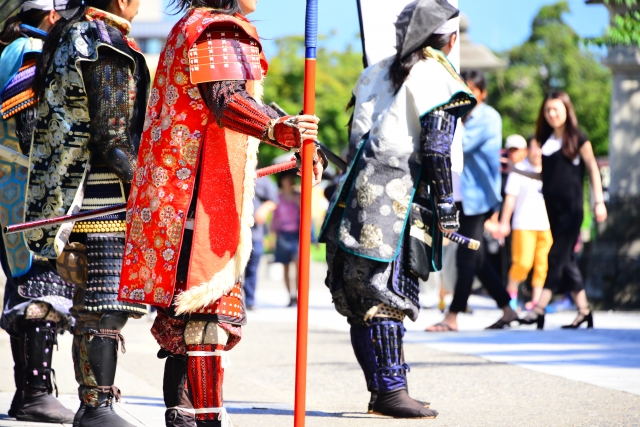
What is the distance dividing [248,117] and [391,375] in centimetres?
185

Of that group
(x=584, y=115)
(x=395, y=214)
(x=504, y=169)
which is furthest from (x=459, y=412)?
(x=584, y=115)

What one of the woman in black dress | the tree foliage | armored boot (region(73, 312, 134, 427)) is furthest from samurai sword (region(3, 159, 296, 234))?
the tree foliage

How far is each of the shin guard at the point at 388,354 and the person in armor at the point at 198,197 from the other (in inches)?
48.7

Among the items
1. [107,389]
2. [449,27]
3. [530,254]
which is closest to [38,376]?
[107,389]

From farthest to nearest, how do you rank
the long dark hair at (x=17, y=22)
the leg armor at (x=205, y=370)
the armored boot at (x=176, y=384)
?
the long dark hair at (x=17, y=22), the armored boot at (x=176, y=384), the leg armor at (x=205, y=370)

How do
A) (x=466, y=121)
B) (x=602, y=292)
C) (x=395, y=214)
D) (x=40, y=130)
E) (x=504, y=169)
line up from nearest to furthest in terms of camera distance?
(x=40, y=130) → (x=395, y=214) → (x=466, y=121) → (x=504, y=169) → (x=602, y=292)

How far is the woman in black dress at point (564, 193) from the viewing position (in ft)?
27.7

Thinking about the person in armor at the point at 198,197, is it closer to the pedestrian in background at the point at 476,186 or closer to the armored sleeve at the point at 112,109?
the armored sleeve at the point at 112,109

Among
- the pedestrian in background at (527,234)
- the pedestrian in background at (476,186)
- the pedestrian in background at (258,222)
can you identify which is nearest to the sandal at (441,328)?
the pedestrian in background at (476,186)

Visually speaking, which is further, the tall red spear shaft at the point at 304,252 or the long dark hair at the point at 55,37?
the long dark hair at the point at 55,37

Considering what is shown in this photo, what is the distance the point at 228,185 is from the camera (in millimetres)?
3701

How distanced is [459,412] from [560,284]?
439cm

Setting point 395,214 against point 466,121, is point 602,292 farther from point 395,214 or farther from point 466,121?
point 395,214

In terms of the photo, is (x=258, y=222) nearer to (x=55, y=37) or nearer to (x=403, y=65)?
(x=403, y=65)
